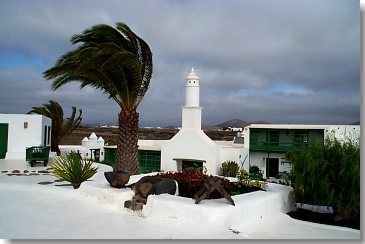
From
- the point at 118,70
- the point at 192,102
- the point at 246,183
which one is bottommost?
the point at 246,183

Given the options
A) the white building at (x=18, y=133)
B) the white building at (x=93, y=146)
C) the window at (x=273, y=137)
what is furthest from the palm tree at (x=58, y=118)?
the window at (x=273, y=137)

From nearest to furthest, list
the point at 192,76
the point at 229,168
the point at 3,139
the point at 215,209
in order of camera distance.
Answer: the point at 215,209
the point at 3,139
the point at 229,168
the point at 192,76

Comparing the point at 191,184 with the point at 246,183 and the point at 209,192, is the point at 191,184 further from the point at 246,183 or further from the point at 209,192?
the point at 246,183

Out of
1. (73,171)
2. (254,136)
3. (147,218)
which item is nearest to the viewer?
(147,218)

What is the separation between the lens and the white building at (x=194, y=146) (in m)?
21.6

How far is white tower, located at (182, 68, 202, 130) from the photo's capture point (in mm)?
21555

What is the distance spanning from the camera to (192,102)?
21.8 metres

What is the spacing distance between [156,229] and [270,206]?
2.63 m

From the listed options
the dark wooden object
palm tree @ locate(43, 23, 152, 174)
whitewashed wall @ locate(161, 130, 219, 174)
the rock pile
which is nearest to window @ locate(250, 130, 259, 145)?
whitewashed wall @ locate(161, 130, 219, 174)

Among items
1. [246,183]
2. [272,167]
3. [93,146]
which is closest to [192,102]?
[272,167]

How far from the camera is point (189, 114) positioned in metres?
21.8

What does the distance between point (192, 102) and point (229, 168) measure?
4605mm

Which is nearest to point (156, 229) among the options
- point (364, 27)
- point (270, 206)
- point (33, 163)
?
point (270, 206)

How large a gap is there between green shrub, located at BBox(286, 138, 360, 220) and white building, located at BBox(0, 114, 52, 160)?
464 inches
